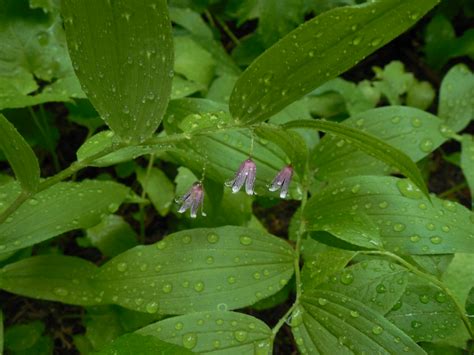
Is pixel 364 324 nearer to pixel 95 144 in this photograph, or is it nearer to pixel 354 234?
pixel 354 234

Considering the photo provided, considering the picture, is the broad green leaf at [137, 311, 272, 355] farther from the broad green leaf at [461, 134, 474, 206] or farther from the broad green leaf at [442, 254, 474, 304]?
the broad green leaf at [461, 134, 474, 206]

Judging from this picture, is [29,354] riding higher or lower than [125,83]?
lower

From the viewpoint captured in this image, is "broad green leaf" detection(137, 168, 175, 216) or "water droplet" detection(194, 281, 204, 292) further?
"broad green leaf" detection(137, 168, 175, 216)

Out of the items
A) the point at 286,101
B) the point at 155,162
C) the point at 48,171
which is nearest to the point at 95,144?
the point at 286,101

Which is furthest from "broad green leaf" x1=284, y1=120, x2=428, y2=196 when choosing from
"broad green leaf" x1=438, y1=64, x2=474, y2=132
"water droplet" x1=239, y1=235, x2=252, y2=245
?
"broad green leaf" x1=438, y1=64, x2=474, y2=132

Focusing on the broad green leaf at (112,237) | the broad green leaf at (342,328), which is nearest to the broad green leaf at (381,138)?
the broad green leaf at (342,328)

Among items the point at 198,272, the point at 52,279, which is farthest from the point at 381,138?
the point at 52,279

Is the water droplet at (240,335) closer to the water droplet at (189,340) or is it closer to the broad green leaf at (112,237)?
the water droplet at (189,340)
